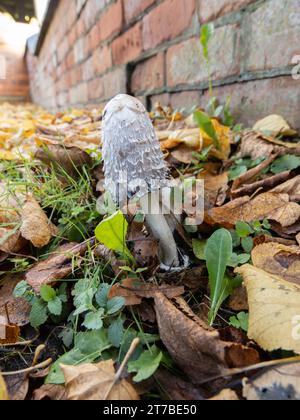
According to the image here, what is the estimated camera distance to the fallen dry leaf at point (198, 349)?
52 centimetres

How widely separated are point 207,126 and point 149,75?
2.89 ft

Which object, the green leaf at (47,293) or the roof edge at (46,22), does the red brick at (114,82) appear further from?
the roof edge at (46,22)

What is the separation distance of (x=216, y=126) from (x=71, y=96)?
10.1 ft

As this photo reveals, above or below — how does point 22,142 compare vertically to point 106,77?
below

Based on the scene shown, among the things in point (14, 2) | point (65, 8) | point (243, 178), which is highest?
point (14, 2)

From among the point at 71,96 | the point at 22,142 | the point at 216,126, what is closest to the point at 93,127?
the point at 22,142

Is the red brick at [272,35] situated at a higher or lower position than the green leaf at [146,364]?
higher

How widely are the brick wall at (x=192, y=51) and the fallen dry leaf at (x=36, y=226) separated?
878 millimetres

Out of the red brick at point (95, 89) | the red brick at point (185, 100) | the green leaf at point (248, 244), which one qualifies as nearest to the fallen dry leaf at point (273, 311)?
the green leaf at point (248, 244)

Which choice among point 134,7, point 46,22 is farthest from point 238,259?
point 46,22

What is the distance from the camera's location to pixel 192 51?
154 cm

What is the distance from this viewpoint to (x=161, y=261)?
819mm
